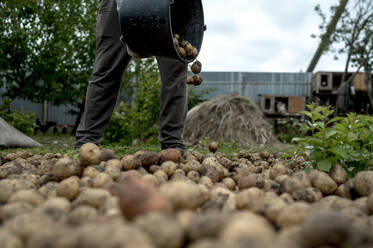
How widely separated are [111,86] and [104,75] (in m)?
0.11

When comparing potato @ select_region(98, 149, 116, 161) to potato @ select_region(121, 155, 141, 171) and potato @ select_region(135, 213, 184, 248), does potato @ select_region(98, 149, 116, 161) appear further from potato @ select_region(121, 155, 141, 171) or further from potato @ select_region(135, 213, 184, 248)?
potato @ select_region(135, 213, 184, 248)

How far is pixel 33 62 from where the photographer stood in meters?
7.20

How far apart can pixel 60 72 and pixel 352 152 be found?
276 inches

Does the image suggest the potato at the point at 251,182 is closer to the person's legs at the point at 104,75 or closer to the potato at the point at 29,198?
the potato at the point at 29,198

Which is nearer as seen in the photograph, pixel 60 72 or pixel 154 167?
pixel 154 167

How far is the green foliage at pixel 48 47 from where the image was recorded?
6730 millimetres

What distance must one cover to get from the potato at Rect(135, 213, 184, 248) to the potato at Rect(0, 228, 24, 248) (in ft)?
0.87

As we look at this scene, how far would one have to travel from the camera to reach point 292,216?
38.0 inches

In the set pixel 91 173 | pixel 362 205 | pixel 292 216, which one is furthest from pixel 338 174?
pixel 91 173

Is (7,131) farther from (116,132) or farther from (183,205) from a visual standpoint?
(183,205)

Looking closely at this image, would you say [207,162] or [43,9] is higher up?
[43,9]

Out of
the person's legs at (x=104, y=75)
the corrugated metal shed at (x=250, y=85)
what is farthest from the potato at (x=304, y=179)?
the corrugated metal shed at (x=250, y=85)

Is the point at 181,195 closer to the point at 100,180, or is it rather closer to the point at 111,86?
the point at 100,180

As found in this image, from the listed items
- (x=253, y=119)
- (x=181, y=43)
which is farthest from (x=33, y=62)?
(x=181, y=43)
